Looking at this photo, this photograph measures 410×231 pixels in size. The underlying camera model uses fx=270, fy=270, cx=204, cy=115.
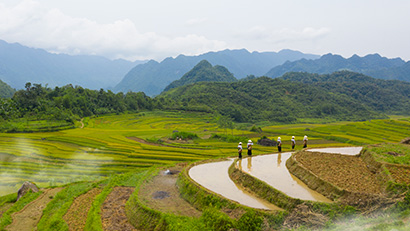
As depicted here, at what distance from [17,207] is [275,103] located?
125047 millimetres

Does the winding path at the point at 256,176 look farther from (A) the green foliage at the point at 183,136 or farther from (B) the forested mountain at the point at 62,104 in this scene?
(B) the forested mountain at the point at 62,104

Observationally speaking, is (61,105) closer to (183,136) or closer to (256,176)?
(183,136)

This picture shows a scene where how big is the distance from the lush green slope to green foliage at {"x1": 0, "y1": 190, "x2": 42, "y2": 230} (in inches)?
3688

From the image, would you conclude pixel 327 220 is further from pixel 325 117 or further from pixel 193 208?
pixel 325 117

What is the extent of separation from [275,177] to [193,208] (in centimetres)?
594

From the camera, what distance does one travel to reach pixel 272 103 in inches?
5320

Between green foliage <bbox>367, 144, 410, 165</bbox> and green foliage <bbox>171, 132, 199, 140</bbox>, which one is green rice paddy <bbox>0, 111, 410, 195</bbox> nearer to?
green foliage <bbox>171, 132, 199, 140</bbox>

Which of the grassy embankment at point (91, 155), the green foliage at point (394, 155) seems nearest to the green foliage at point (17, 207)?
the grassy embankment at point (91, 155)

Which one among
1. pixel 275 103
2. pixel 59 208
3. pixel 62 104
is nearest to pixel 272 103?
pixel 275 103

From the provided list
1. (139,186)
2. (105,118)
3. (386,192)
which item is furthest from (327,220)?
(105,118)

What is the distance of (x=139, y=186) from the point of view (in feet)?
62.7

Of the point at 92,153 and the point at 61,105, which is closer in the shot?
the point at 92,153

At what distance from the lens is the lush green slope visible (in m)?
121

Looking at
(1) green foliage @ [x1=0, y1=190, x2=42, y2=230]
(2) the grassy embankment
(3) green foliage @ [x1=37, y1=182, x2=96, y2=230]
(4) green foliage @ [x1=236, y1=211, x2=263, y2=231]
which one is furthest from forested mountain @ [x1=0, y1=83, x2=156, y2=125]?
(4) green foliage @ [x1=236, y1=211, x2=263, y2=231]
